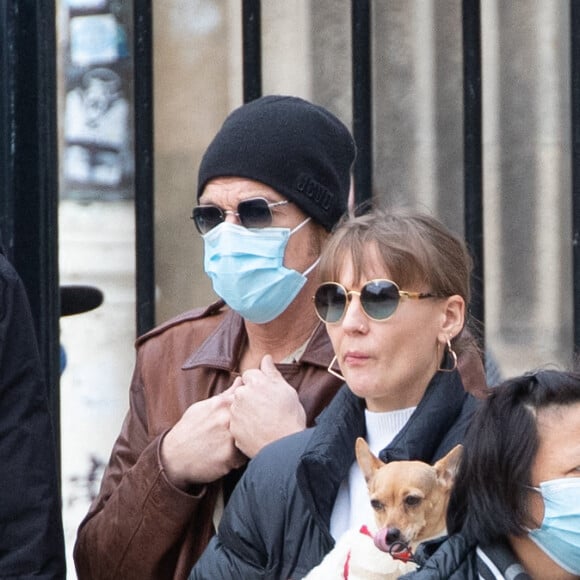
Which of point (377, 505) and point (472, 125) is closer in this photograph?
point (377, 505)

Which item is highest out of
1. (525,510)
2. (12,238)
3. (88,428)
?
(12,238)

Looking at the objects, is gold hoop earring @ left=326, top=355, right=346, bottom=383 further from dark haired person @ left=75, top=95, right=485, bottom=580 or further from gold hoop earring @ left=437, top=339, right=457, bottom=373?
gold hoop earring @ left=437, top=339, right=457, bottom=373

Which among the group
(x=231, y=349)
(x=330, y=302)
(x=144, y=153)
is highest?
(x=144, y=153)

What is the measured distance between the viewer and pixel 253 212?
10.9 feet

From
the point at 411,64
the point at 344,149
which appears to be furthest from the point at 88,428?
the point at 344,149

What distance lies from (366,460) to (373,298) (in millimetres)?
317

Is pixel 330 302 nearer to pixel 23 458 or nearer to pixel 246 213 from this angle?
pixel 246 213

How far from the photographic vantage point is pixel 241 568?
2951 millimetres

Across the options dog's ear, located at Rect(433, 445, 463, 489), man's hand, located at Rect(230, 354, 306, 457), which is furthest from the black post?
dog's ear, located at Rect(433, 445, 463, 489)

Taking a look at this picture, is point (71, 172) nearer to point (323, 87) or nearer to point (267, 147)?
point (323, 87)

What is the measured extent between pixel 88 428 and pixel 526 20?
181 cm

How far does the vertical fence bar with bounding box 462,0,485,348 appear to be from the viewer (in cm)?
414

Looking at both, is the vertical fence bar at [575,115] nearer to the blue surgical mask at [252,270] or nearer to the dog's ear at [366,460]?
the blue surgical mask at [252,270]

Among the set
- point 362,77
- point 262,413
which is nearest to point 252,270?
point 262,413
